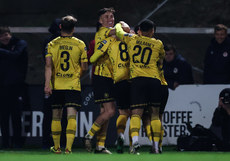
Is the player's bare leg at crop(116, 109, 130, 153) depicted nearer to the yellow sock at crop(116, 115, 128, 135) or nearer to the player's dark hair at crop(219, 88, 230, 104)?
the yellow sock at crop(116, 115, 128, 135)

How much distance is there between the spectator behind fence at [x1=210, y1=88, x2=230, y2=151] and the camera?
13.2 m

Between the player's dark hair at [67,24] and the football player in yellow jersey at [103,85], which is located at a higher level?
the player's dark hair at [67,24]

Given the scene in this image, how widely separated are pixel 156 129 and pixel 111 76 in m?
1.01

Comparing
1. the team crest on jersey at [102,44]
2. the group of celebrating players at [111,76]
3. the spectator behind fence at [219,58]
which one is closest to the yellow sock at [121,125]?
the group of celebrating players at [111,76]

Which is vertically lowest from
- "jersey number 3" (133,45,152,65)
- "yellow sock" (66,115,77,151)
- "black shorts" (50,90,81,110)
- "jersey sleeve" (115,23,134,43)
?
"yellow sock" (66,115,77,151)

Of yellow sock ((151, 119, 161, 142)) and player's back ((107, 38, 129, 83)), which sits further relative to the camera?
player's back ((107, 38, 129, 83))

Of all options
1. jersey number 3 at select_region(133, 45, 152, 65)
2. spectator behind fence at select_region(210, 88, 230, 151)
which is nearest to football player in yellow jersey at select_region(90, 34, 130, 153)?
jersey number 3 at select_region(133, 45, 152, 65)

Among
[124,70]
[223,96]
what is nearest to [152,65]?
[124,70]

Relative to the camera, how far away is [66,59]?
1153cm

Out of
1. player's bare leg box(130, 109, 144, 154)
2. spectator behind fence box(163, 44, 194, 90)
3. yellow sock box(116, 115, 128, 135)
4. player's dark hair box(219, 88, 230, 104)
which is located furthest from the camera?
spectator behind fence box(163, 44, 194, 90)

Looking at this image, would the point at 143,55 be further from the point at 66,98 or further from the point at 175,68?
the point at 175,68

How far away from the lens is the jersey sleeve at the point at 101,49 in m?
11.7

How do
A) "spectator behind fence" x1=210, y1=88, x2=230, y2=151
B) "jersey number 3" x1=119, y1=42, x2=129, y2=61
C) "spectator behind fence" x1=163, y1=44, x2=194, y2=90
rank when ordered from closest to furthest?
"jersey number 3" x1=119, y1=42, x2=129, y2=61 < "spectator behind fence" x1=210, y1=88, x2=230, y2=151 < "spectator behind fence" x1=163, y1=44, x2=194, y2=90

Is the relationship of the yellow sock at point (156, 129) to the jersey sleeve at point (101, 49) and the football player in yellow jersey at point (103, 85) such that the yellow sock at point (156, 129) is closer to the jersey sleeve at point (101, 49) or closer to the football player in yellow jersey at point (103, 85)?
the football player in yellow jersey at point (103, 85)
